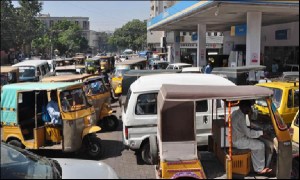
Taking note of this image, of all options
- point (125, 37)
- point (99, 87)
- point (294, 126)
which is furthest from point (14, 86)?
point (125, 37)

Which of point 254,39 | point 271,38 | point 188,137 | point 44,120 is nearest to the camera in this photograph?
point 188,137

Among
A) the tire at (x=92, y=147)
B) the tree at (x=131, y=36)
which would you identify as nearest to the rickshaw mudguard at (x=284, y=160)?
the tire at (x=92, y=147)

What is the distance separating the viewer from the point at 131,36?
91.4 meters

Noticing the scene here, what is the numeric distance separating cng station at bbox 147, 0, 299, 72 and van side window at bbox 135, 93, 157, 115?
7.61 m

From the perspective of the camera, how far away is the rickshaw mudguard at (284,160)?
4.89 m

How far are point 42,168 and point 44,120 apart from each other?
12.2 ft

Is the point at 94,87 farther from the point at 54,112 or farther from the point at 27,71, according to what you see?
the point at 27,71

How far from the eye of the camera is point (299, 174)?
524 centimetres

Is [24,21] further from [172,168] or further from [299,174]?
[299,174]

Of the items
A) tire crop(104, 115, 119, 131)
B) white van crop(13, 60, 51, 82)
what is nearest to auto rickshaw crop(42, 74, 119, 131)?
tire crop(104, 115, 119, 131)

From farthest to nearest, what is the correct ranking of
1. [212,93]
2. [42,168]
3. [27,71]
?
[27,71] < [212,93] < [42,168]

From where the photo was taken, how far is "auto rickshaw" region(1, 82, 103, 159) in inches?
291

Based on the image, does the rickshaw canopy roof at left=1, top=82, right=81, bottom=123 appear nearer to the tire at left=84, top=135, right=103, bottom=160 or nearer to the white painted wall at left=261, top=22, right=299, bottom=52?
the tire at left=84, top=135, right=103, bottom=160

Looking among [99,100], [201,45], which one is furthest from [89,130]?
[201,45]
